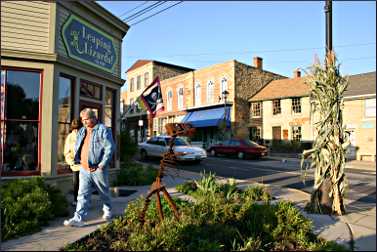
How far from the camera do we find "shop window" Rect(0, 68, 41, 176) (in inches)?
280

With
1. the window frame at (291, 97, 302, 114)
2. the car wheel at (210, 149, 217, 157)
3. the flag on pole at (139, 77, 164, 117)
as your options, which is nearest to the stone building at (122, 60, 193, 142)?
the car wheel at (210, 149, 217, 157)

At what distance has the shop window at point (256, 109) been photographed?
31.2m

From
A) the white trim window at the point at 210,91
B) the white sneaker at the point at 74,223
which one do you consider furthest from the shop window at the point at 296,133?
the white sneaker at the point at 74,223

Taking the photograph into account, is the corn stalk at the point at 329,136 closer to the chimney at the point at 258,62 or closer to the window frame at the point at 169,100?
the chimney at the point at 258,62

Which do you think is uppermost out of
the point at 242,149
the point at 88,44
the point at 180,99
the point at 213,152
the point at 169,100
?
the point at 169,100

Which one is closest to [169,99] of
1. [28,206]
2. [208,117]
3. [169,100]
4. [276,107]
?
[169,100]

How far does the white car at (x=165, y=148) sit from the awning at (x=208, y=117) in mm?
→ 11715

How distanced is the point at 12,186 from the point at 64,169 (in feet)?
7.92

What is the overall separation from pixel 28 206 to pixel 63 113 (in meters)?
3.62

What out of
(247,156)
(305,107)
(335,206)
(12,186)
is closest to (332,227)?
(335,206)

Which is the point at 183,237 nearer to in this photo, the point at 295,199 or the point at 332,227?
the point at 332,227

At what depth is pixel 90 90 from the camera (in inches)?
354

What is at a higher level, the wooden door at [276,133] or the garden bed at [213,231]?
the wooden door at [276,133]

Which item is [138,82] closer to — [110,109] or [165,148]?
[165,148]
